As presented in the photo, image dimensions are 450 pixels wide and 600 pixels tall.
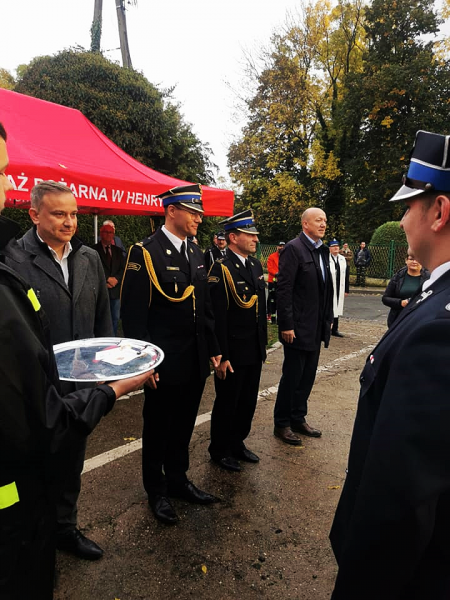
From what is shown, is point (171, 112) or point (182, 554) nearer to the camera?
point (182, 554)

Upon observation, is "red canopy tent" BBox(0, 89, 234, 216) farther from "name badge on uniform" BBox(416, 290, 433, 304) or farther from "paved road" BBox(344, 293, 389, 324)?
"paved road" BBox(344, 293, 389, 324)

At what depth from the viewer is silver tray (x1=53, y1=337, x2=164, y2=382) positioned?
1.49 metres

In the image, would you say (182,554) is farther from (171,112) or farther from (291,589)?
(171,112)

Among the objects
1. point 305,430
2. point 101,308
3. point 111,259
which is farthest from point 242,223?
→ point 111,259

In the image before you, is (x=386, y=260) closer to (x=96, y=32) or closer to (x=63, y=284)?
(x=96, y=32)

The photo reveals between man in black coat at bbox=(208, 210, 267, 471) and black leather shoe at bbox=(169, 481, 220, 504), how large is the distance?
0.44 metres

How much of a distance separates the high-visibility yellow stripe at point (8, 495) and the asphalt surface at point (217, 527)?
135cm

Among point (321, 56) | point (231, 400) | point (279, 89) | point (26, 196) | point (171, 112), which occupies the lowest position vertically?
point (231, 400)

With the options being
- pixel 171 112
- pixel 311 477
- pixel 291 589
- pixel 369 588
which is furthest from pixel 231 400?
pixel 171 112

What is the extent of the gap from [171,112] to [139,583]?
1080cm

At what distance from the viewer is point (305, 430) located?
3.96m

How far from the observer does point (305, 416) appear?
436cm

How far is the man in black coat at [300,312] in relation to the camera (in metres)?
3.78

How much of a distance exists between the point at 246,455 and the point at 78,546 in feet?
5.08
